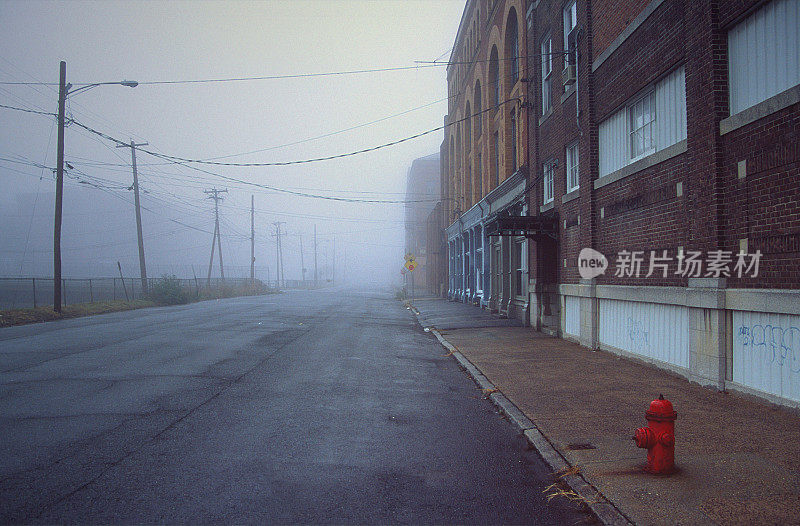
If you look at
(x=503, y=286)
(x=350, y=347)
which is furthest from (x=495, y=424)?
(x=503, y=286)

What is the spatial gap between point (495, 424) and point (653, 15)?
7978mm

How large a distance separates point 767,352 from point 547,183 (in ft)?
34.6

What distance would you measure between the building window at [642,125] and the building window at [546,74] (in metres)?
5.31

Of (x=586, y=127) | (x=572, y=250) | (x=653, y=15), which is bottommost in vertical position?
(x=572, y=250)

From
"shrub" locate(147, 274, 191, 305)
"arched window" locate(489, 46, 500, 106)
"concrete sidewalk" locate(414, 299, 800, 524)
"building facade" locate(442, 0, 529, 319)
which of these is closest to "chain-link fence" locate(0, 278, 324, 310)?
"shrub" locate(147, 274, 191, 305)

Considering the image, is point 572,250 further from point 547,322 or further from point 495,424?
point 495,424

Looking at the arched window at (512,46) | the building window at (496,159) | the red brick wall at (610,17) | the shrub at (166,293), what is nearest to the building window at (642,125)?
the red brick wall at (610,17)

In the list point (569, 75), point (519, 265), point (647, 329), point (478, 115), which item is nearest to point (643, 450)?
point (647, 329)

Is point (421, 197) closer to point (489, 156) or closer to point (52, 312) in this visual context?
point (489, 156)

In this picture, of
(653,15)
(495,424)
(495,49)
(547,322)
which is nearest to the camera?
(495,424)

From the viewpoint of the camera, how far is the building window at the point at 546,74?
16.5m

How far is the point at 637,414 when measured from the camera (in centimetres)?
679

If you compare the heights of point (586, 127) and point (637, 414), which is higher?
point (586, 127)

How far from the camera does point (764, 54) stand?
730 centimetres
